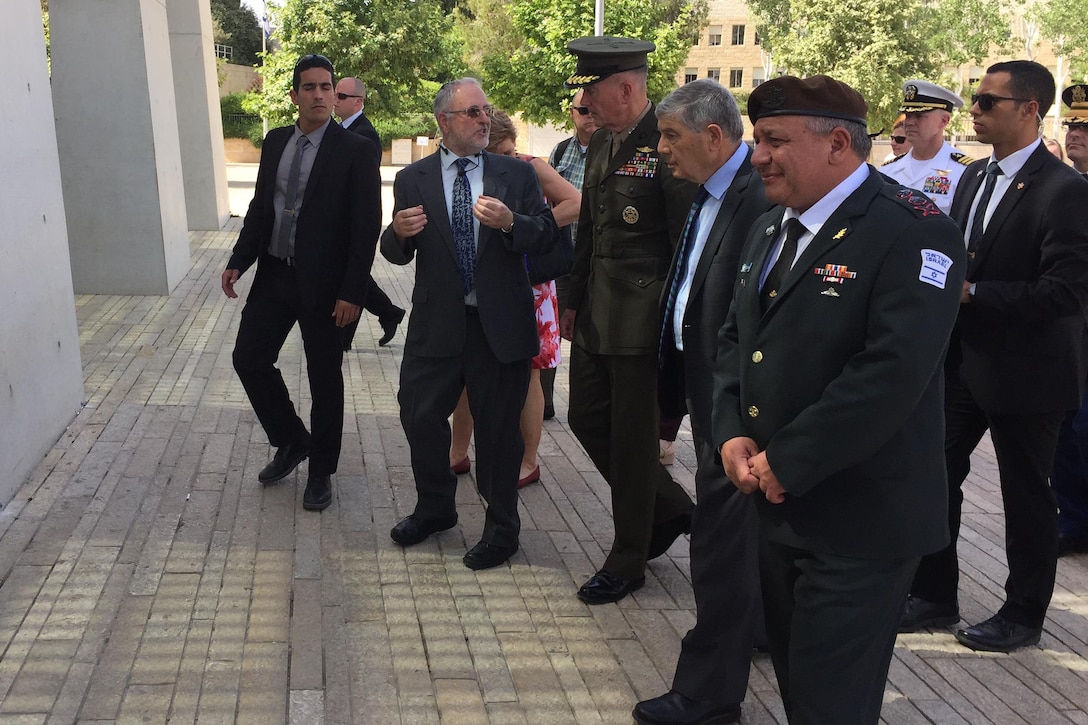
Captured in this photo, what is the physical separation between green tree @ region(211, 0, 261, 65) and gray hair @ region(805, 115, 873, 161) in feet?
220

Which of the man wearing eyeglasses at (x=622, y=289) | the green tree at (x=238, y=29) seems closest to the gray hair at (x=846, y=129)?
the man wearing eyeglasses at (x=622, y=289)

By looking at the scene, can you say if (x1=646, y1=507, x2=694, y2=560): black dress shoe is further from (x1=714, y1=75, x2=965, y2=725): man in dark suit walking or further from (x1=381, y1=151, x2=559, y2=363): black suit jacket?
(x1=714, y1=75, x2=965, y2=725): man in dark suit walking

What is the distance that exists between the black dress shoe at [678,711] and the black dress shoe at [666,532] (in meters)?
1.09

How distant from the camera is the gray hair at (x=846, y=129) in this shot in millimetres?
2504

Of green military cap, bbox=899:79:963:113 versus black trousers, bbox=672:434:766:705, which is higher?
green military cap, bbox=899:79:963:113

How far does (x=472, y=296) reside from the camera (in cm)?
466

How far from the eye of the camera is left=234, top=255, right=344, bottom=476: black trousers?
211 inches

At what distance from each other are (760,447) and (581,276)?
1978 millimetres

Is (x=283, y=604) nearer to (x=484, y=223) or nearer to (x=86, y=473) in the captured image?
(x=484, y=223)

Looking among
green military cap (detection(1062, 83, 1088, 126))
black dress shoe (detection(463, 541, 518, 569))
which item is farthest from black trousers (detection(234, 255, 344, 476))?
green military cap (detection(1062, 83, 1088, 126))

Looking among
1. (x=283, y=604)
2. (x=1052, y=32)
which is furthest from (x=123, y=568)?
(x=1052, y=32)

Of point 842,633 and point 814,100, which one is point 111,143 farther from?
point 842,633

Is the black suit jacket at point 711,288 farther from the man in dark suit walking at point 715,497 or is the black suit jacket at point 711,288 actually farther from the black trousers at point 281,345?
the black trousers at point 281,345

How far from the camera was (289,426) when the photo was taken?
18.9 feet
